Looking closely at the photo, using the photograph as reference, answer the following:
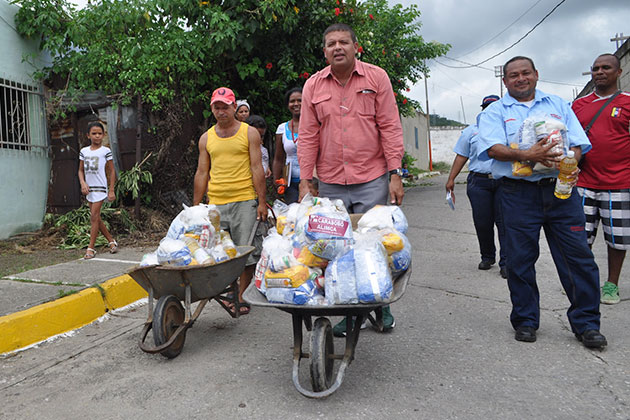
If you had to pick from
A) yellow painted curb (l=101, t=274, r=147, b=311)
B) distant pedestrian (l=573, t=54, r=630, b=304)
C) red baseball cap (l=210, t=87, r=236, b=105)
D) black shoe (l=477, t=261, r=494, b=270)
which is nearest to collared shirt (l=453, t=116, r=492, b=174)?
black shoe (l=477, t=261, r=494, b=270)

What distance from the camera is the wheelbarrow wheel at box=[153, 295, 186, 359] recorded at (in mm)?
3578

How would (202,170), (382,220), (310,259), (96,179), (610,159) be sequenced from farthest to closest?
(96,179) < (202,170) < (610,159) < (382,220) < (310,259)

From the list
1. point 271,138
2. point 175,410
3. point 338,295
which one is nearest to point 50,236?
point 271,138

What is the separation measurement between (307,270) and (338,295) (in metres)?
0.23

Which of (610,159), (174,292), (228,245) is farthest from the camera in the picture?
(610,159)

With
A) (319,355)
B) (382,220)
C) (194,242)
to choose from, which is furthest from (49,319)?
(382,220)

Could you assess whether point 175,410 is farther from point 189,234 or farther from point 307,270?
point 189,234

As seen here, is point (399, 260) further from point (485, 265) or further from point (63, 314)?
point (485, 265)

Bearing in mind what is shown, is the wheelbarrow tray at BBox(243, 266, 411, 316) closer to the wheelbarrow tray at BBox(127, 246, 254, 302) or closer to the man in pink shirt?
the wheelbarrow tray at BBox(127, 246, 254, 302)

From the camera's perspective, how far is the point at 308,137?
4035mm

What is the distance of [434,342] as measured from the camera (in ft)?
12.7

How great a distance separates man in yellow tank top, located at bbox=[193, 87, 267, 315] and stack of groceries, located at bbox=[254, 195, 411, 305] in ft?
5.05

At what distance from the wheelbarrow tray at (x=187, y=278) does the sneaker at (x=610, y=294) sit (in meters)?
3.21

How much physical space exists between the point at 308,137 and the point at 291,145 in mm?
1717
